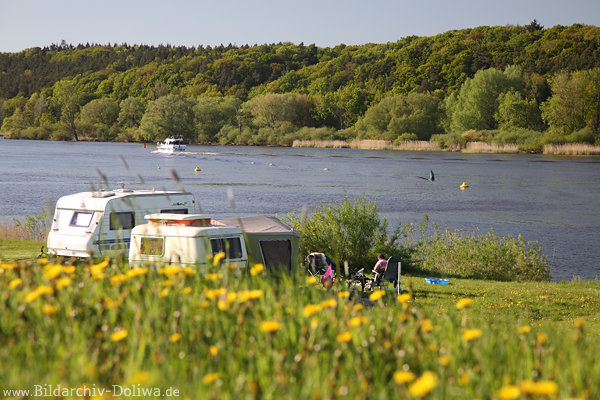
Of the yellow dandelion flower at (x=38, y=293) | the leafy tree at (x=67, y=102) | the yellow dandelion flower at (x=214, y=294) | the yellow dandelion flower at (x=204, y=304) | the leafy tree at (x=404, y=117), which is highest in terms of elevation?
the leafy tree at (x=67, y=102)

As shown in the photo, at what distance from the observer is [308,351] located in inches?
134

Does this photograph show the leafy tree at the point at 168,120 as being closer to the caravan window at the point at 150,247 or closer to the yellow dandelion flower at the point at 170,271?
Answer: the caravan window at the point at 150,247

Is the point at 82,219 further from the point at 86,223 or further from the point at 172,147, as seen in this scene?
the point at 172,147

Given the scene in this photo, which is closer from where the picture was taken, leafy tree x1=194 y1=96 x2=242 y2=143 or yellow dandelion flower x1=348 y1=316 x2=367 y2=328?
yellow dandelion flower x1=348 y1=316 x2=367 y2=328

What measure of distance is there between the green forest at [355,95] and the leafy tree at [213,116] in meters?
0.24

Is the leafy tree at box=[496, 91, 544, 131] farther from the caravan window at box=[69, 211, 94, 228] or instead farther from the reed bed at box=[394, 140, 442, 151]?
the caravan window at box=[69, 211, 94, 228]

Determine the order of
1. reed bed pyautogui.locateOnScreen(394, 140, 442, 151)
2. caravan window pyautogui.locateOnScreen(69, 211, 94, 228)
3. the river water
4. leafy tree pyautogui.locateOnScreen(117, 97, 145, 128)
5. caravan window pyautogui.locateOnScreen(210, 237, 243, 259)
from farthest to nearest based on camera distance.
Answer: leafy tree pyautogui.locateOnScreen(117, 97, 145, 128), reed bed pyautogui.locateOnScreen(394, 140, 442, 151), the river water, caravan window pyautogui.locateOnScreen(69, 211, 94, 228), caravan window pyautogui.locateOnScreen(210, 237, 243, 259)

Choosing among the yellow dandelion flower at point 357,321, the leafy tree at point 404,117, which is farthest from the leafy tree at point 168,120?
the yellow dandelion flower at point 357,321

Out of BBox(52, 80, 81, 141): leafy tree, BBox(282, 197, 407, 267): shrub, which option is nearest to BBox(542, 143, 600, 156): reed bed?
BBox(282, 197, 407, 267): shrub

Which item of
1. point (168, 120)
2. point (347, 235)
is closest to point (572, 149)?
point (168, 120)

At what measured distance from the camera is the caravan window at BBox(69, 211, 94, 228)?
14883mm

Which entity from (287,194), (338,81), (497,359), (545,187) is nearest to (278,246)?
(497,359)

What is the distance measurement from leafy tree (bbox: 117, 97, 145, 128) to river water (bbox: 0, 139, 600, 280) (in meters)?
51.9

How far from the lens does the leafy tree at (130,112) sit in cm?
12838
